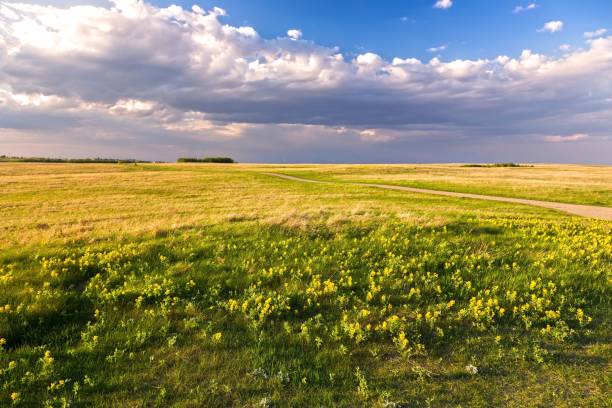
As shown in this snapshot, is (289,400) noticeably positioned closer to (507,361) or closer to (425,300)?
(507,361)

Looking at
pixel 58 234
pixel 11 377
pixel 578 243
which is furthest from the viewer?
pixel 58 234

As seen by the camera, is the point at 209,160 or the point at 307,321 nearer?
the point at 307,321

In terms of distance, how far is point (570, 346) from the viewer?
5445mm

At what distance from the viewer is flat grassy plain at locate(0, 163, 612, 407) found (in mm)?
4508

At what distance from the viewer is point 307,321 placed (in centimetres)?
605

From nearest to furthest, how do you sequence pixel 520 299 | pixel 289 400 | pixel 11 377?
pixel 289 400, pixel 11 377, pixel 520 299

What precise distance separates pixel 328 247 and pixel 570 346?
5.61m

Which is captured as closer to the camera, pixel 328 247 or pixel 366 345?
pixel 366 345

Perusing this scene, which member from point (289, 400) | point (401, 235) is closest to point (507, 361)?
point (289, 400)

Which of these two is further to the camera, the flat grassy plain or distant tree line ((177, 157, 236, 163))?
distant tree line ((177, 157, 236, 163))

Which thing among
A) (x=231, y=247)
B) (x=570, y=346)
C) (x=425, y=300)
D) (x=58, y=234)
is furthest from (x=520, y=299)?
(x=58, y=234)

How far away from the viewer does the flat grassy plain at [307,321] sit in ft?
14.8

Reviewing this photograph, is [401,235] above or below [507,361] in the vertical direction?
above

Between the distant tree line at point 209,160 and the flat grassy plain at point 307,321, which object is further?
the distant tree line at point 209,160
